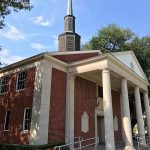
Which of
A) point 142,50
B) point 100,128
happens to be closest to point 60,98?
point 100,128

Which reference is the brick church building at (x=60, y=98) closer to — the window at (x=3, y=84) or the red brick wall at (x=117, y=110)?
the window at (x=3, y=84)

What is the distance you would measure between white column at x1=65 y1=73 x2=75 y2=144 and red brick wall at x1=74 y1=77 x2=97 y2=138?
2.41ft

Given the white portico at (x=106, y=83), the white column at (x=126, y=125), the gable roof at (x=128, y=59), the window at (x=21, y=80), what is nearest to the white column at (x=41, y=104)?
the window at (x=21, y=80)

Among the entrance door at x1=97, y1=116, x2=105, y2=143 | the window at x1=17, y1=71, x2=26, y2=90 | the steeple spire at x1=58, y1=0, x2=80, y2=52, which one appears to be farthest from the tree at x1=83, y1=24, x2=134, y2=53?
the window at x1=17, y1=71, x2=26, y2=90

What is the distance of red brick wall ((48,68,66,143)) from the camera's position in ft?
52.2

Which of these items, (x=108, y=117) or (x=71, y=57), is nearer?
(x=108, y=117)

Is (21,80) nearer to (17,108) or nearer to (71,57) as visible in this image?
(17,108)

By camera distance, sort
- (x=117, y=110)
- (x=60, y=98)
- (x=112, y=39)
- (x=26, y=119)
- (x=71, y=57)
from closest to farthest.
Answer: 1. (x=26, y=119)
2. (x=60, y=98)
3. (x=71, y=57)
4. (x=117, y=110)
5. (x=112, y=39)

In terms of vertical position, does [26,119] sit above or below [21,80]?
below

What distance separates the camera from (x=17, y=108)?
17328 millimetres

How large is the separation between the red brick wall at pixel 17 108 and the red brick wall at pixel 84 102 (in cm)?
385

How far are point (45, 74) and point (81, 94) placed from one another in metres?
4.22

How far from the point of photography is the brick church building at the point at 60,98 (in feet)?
50.9

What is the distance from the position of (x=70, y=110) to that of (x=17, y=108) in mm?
3973
